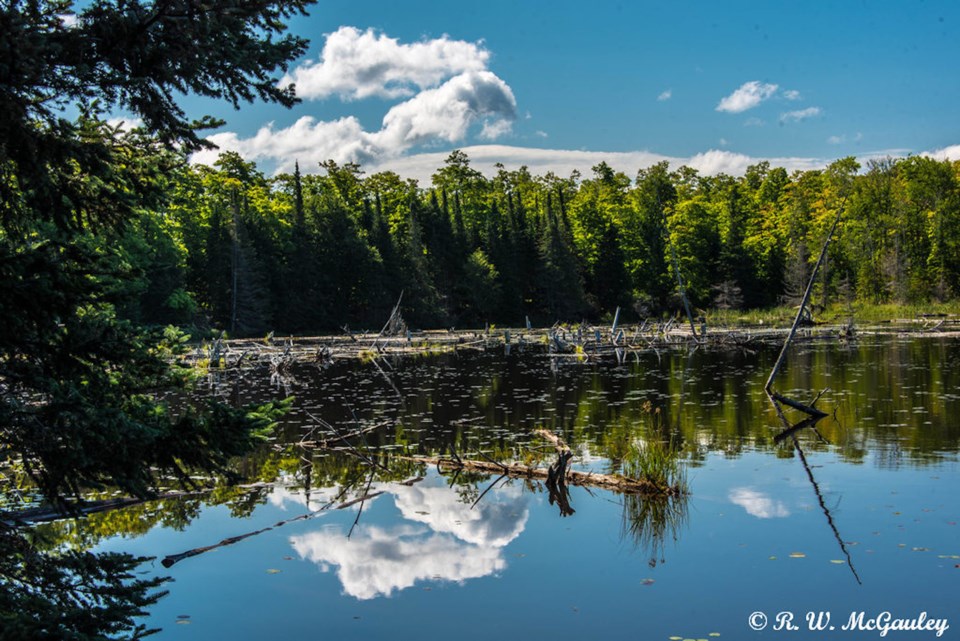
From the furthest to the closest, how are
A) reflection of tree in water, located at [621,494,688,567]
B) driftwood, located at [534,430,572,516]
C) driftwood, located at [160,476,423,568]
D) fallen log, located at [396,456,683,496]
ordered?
driftwood, located at [534,430,572,516], fallen log, located at [396,456,683,496], reflection of tree in water, located at [621,494,688,567], driftwood, located at [160,476,423,568]

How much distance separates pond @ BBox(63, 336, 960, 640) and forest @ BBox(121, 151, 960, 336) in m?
44.0

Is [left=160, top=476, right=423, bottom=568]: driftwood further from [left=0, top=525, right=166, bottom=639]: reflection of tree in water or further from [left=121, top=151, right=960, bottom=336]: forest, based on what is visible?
[left=121, top=151, right=960, bottom=336]: forest

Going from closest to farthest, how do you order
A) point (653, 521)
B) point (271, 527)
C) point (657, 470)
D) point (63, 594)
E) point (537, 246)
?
point (63, 594), point (653, 521), point (271, 527), point (657, 470), point (537, 246)

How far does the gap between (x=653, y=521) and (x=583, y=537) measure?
3.63ft

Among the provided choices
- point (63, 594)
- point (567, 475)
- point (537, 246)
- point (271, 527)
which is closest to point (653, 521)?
point (567, 475)

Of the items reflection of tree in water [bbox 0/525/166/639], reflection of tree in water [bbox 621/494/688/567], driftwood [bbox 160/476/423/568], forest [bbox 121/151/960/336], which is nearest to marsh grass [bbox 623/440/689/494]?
Result: reflection of tree in water [bbox 621/494/688/567]

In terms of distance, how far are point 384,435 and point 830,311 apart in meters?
59.6

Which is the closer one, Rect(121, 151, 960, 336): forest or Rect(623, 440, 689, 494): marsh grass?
Rect(623, 440, 689, 494): marsh grass

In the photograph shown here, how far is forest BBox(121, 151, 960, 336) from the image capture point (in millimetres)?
67500

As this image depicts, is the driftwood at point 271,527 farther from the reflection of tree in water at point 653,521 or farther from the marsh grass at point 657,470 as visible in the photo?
the reflection of tree in water at point 653,521

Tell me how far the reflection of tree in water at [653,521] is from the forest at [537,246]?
48011mm

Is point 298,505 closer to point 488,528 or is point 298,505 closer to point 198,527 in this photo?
point 198,527

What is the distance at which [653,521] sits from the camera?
36.2 feet

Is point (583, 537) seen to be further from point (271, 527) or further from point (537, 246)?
point (537, 246)
